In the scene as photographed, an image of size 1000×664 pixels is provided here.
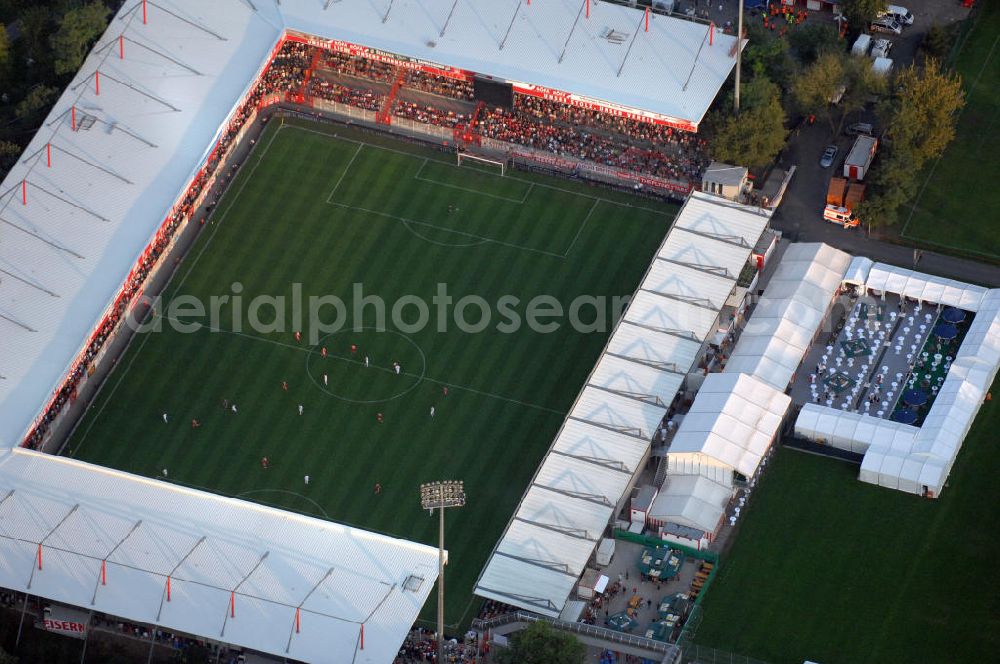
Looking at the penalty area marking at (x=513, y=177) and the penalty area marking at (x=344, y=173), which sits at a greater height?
the penalty area marking at (x=513, y=177)

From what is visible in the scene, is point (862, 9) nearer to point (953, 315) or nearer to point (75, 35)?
point (953, 315)

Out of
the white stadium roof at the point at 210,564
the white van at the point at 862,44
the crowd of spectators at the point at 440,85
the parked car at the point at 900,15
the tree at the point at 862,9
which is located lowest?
the white stadium roof at the point at 210,564

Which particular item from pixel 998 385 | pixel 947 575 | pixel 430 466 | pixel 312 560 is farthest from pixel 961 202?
pixel 312 560

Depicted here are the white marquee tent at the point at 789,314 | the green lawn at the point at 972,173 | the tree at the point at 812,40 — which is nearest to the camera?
the white marquee tent at the point at 789,314

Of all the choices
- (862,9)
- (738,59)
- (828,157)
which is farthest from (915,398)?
(862,9)

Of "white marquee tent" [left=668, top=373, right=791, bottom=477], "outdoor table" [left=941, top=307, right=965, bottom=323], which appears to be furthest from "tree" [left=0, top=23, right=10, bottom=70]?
"outdoor table" [left=941, top=307, right=965, bottom=323]

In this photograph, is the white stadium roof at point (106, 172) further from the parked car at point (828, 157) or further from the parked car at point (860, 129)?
the parked car at point (860, 129)

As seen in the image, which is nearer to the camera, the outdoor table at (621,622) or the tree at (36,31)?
the outdoor table at (621,622)

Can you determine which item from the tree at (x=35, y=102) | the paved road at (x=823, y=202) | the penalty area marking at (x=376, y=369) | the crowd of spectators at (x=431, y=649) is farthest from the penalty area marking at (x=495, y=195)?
the crowd of spectators at (x=431, y=649)
